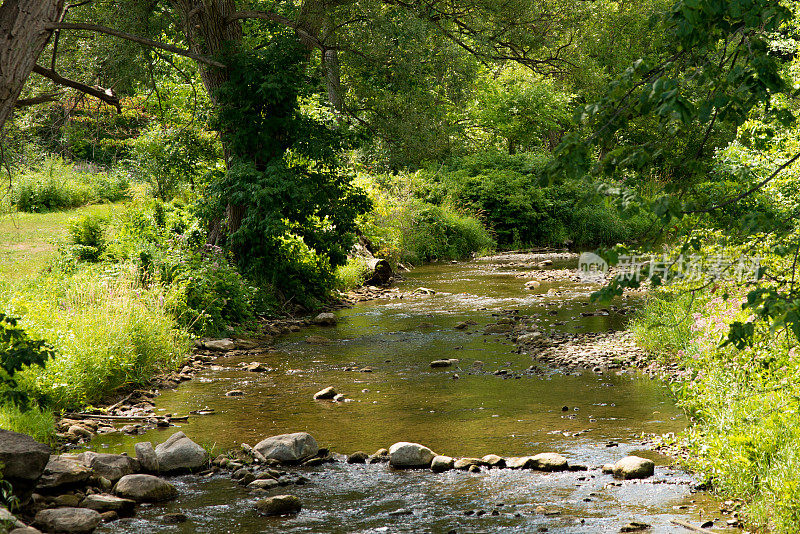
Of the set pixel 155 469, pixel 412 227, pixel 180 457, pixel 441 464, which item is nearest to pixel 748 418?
pixel 441 464

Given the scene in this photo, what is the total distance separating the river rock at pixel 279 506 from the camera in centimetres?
527

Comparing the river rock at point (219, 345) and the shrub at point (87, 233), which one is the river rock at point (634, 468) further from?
the shrub at point (87, 233)

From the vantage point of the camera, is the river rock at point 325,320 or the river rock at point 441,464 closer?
the river rock at point 441,464

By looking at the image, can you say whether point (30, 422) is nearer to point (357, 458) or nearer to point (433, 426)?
point (357, 458)

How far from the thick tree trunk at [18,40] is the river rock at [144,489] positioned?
9.25 feet

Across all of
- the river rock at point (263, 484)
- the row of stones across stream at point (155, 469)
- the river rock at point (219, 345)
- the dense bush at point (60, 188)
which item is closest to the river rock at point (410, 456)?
the row of stones across stream at point (155, 469)

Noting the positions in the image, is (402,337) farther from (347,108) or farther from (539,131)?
(539,131)

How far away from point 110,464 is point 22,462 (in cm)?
98

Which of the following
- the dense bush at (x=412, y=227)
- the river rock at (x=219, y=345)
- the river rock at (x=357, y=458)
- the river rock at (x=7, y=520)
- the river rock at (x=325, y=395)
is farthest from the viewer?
the dense bush at (x=412, y=227)

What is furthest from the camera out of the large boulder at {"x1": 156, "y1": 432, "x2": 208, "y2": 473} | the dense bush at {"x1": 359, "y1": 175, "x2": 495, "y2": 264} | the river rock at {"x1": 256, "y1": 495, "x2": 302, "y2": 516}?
the dense bush at {"x1": 359, "y1": 175, "x2": 495, "y2": 264}

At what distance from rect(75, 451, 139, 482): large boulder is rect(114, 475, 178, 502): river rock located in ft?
0.73

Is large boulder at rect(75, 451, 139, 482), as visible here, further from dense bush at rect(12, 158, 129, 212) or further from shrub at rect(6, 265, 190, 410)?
dense bush at rect(12, 158, 129, 212)

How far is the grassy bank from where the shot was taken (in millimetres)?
4586

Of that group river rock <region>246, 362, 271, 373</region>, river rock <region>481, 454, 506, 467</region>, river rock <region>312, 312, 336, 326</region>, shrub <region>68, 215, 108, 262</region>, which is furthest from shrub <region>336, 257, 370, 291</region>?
river rock <region>481, 454, 506, 467</region>
